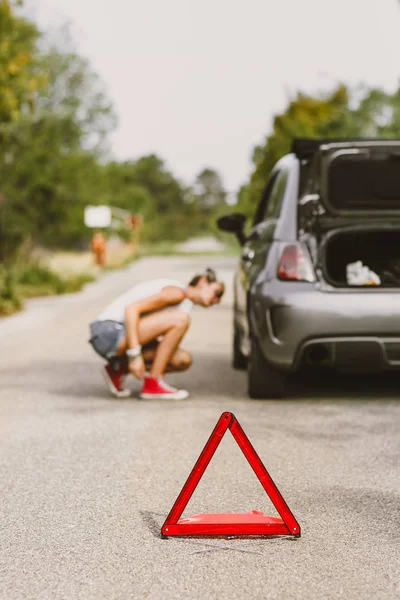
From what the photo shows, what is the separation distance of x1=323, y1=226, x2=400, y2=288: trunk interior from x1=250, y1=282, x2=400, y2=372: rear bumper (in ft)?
5.37

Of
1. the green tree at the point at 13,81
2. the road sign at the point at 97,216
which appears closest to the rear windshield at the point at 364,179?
the green tree at the point at 13,81

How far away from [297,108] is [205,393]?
33042 mm

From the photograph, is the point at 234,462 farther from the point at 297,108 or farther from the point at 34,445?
the point at 297,108

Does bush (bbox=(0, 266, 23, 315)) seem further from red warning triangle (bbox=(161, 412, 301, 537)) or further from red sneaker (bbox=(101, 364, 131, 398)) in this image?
red warning triangle (bbox=(161, 412, 301, 537))

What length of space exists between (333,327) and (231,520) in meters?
3.19

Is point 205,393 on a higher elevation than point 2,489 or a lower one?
lower

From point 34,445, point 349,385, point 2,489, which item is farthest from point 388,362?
point 2,489

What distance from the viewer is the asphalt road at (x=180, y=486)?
410 centimetres

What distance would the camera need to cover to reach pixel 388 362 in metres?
7.79

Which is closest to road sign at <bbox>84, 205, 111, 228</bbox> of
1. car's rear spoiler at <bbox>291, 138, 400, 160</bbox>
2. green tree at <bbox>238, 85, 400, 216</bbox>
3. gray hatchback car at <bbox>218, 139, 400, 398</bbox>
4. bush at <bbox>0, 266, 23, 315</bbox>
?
green tree at <bbox>238, 85, 400, 216</bbox>

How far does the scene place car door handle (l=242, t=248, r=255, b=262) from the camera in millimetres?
8758

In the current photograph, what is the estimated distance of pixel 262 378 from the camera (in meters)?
8.22

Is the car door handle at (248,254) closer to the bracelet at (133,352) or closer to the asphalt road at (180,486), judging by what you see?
the asphalt road at (180,486)

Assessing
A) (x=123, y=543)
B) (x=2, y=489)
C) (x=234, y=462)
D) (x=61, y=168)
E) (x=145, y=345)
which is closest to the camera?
(x=123, y=543)
